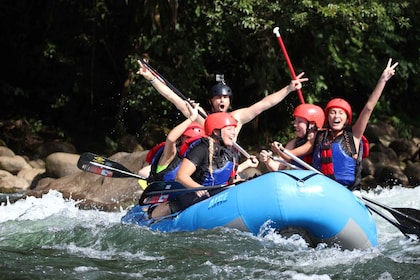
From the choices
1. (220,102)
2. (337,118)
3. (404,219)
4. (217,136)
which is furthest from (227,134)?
(404,219)

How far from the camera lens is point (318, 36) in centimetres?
1108

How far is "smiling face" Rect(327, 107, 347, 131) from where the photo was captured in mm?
5945

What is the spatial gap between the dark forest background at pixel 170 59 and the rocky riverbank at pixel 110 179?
611 mm

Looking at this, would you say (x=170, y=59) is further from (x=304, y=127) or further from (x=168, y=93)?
(x=304, y=127)

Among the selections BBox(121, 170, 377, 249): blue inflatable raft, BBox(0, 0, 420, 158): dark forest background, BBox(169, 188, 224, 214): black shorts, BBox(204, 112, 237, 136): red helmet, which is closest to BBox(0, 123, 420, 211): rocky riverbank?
BBox(0, 0, 420, 158): dark forest background

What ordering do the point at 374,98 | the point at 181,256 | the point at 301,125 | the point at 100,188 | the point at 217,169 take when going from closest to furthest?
the point at 181,256 → the point at 217,169 → the point at 374,98 → the point at 301,125 → the point at 100,188

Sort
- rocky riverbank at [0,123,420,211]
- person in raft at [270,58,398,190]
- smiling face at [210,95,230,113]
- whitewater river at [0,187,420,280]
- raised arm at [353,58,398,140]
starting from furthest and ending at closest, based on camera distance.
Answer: rocky riverbank at [0,123,420,211], smiling face at [210,95,230,113], person in raft at [270,58,398,190], raised arm at [353,58,398,140], whitewater river at [0,187,420,280]

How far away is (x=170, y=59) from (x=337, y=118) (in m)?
5.73

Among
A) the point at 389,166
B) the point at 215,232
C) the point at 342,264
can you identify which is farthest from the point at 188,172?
the point at 389,166

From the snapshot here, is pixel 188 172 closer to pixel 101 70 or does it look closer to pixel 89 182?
pixel 89 182

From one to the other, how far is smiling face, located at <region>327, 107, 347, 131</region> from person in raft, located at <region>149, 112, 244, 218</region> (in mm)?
853

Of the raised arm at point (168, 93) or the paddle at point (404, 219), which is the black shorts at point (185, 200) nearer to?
the paddle at point (404, 219)

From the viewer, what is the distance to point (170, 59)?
11336 millimetres

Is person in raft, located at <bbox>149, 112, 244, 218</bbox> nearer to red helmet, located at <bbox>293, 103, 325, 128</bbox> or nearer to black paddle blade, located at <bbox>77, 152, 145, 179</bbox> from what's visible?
red helmet, located at <bbox>293, 103, 325, 128</bbox>
